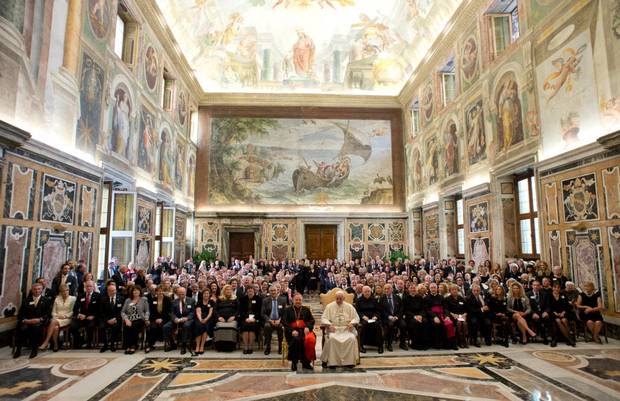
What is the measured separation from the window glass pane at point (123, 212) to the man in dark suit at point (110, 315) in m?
5.47

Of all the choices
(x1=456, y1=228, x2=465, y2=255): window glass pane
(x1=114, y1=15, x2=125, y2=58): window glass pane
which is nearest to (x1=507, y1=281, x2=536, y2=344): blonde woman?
(x1=456, y1=228, x2=465, y2=255): window glass pane

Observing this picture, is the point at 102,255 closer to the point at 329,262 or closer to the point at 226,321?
the point at 226,321

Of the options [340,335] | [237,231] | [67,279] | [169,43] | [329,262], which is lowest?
[340,335]

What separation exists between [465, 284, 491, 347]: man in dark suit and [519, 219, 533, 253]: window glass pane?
4.66 meters

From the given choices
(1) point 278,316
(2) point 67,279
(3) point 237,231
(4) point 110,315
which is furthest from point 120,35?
(3) point 237,231

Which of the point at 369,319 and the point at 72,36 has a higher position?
the point at 72,36

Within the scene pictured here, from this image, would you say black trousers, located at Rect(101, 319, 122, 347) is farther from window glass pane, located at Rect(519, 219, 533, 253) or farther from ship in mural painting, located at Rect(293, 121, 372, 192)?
ship in mural painting, located at Rect(293, 121, 372, 192)

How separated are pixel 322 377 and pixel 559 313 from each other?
5.41m

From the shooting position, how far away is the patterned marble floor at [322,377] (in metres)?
5.11

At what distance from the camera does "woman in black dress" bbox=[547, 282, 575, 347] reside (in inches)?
298

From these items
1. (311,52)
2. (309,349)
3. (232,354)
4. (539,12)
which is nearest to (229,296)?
(232,354)

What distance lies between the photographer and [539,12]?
1041cm

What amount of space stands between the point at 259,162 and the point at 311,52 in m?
7.13

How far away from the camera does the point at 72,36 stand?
9.35 m
